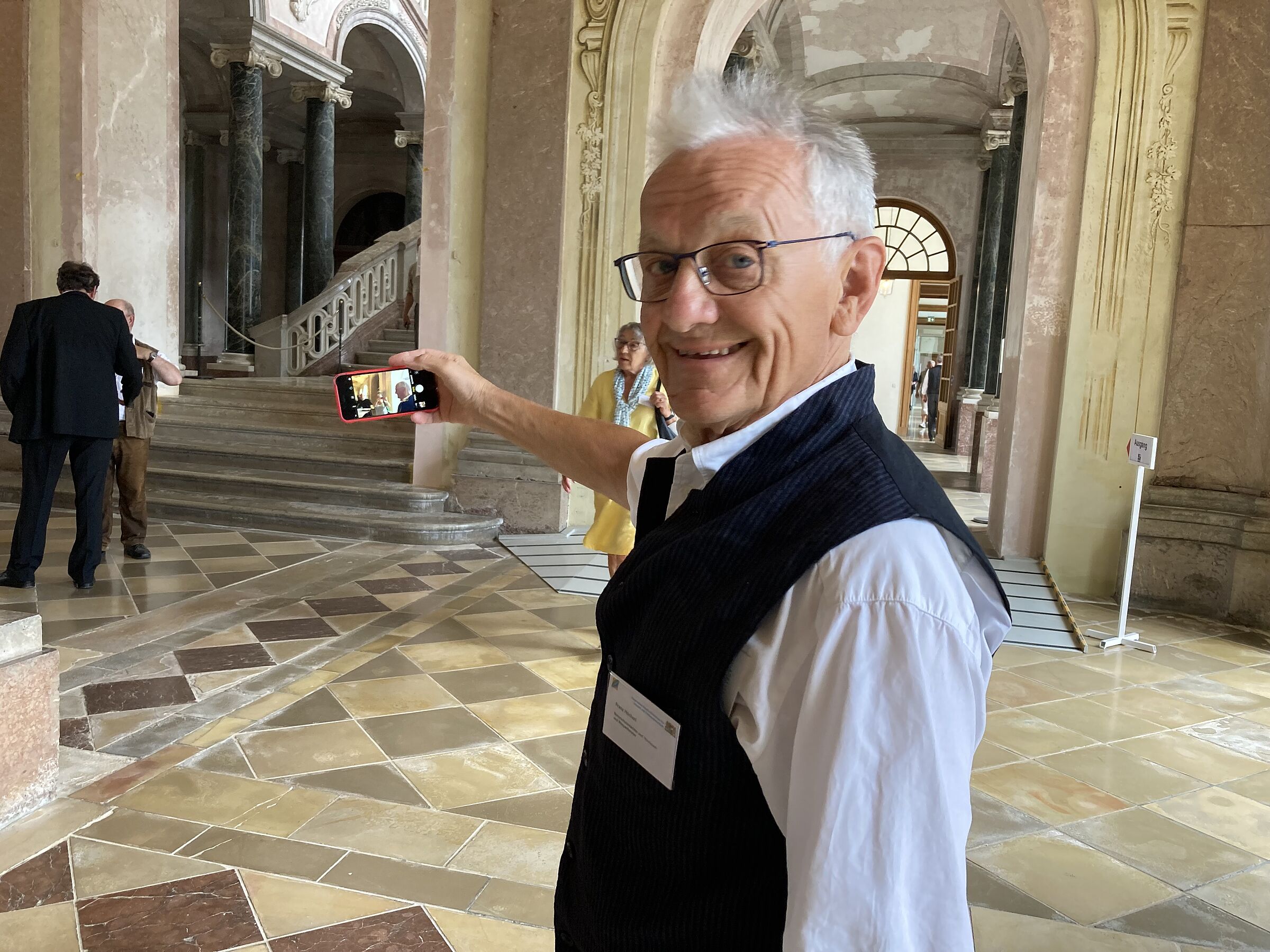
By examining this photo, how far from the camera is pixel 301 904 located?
2562mm

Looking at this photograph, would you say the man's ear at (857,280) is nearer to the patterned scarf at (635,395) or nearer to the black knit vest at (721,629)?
the black knit vest at (721,629)

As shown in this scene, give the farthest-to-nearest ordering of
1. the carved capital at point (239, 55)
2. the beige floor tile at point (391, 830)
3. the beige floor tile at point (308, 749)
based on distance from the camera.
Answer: the carved capital at point (239, 55) → the beige floor tile at point (308, 749) → the beige floor tile at point (391, 830)

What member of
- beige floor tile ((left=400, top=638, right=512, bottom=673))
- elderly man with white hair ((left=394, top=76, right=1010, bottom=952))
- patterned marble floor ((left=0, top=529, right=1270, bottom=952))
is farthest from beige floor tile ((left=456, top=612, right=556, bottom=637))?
elderly man with white hair ((left=394, top=76, right=1010, bottom=952))

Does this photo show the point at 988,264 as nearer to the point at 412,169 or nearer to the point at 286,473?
the point at 412,169

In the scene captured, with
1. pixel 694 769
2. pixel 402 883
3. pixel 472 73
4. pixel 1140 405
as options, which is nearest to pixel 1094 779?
pixel 402 883

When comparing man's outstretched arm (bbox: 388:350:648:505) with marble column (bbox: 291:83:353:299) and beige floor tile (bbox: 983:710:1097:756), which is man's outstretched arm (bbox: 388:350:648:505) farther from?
marble column (bbox: 291:83:353:299)

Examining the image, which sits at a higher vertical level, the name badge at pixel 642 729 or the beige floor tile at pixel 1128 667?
the name badge at pixel 642 729

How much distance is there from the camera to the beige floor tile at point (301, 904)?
8.14 ft

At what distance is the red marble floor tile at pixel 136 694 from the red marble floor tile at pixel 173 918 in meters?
1.45

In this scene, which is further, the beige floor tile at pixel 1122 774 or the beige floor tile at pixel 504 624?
the beige floor tile at pixel 504 624

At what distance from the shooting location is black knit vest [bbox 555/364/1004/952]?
0.88 m

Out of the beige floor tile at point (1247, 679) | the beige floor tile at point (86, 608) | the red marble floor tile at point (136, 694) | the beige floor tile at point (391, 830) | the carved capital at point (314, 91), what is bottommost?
the beige floor tile at point (1247, 679)

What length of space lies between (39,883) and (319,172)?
13966 millimetres

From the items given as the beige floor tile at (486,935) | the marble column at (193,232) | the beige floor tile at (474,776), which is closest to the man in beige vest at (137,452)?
the beige floor tile at (474,776)
